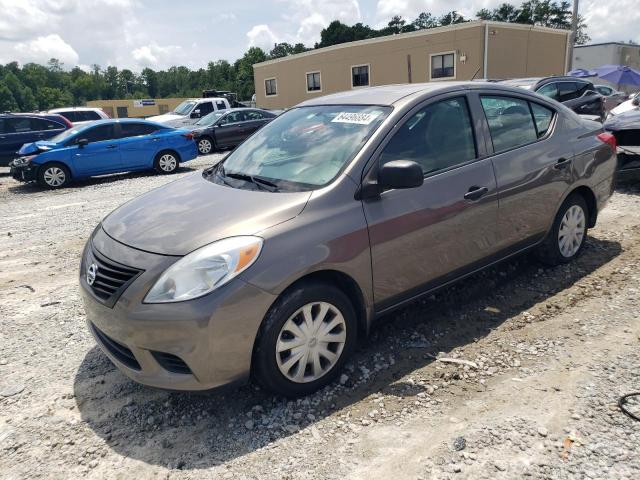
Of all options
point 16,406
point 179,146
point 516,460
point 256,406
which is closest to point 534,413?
point 516,460

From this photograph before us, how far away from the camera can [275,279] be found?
271cm

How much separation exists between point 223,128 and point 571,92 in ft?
33.7

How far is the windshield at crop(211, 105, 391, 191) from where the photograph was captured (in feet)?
10.8

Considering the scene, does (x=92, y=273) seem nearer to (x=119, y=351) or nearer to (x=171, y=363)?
(x=119, y=351)

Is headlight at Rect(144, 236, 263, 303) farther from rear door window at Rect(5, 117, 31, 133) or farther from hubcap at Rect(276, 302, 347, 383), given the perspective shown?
rear door window at Rect(5, 117, 31, 133)

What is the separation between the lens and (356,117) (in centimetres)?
357

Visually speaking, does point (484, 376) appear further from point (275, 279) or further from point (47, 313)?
point (47, 313)

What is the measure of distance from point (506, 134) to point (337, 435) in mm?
2710

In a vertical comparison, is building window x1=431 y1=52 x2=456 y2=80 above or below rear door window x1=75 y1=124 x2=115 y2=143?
above

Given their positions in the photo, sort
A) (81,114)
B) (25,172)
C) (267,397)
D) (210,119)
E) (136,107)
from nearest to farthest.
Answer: (267,397), (25,172), (210,119), (81,114), (136,107)

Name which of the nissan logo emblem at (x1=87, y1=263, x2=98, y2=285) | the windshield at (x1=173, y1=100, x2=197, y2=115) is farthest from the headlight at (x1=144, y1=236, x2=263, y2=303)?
the windshield at (x1=173, y1=100, x2=197, y2=115)

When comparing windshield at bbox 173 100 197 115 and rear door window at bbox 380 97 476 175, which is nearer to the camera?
rear door window at bbox 380 97 476 175

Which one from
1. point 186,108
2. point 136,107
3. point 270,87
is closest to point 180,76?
point 136,107

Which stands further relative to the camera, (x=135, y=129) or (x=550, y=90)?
(x=135, y=129)
